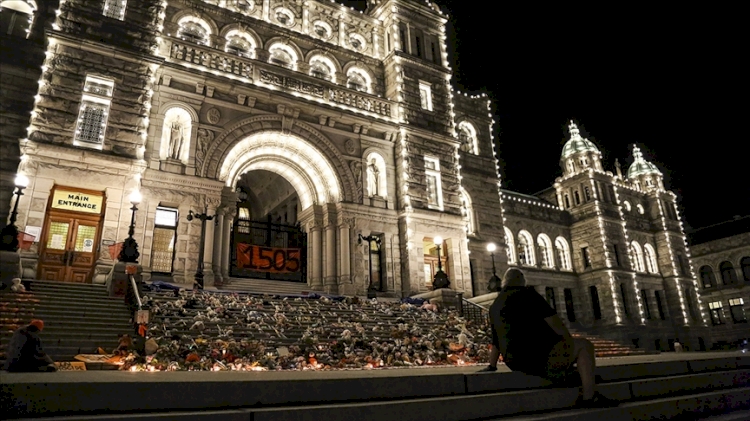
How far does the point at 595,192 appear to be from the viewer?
40.4 meters

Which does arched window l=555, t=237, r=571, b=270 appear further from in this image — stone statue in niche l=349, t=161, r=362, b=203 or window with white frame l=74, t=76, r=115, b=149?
window with white frame l=74, t=76, r=115, b=149

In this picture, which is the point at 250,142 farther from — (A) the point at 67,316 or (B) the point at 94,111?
(A) the point at 67,316

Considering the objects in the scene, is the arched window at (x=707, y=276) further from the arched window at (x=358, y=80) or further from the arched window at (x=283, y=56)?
the arched window at (x=283, y=56)

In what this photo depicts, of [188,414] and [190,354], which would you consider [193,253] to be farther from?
[188,414]

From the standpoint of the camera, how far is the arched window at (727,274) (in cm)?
4897

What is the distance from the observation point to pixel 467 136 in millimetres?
31906

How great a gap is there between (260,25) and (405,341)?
59.4ft

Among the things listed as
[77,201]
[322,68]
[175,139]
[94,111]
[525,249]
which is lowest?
[77,201]

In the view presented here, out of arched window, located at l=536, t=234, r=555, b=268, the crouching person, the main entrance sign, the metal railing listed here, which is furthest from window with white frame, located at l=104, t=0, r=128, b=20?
arched window, located at l=536, t=234, r=555, b=268

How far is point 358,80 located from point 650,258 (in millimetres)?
34070

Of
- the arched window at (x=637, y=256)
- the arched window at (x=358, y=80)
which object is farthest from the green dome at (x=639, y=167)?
the arched window at (x=358, y=80)

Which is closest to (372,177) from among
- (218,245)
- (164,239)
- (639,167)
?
(218,245)

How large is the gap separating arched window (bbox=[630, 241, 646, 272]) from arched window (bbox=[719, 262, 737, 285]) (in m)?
14.4

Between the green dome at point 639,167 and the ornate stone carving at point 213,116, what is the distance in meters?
44.7
